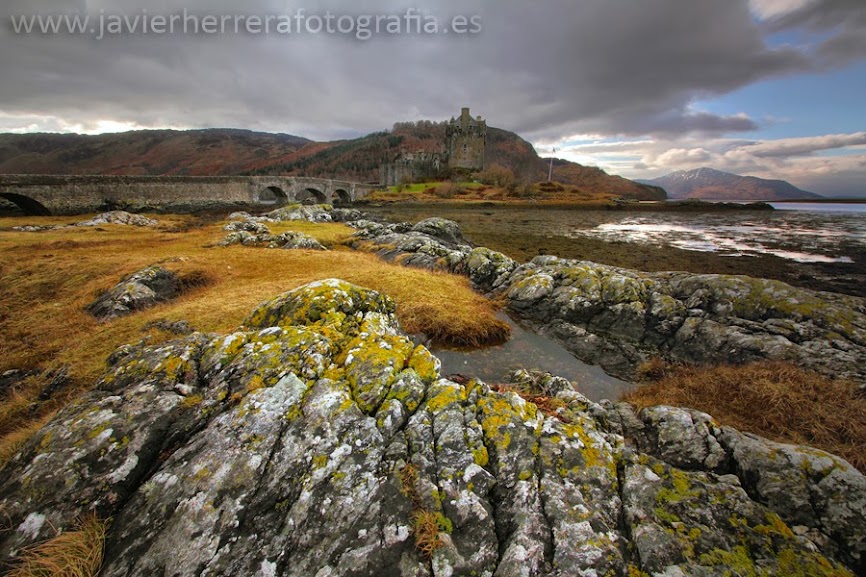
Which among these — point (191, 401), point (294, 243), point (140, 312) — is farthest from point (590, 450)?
point (294, 243)

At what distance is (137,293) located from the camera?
12469 mm

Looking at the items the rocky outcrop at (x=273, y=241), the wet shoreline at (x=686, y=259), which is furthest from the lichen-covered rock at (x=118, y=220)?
the wet shoreline at (x=686, y=259)

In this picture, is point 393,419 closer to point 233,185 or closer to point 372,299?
point 372,299

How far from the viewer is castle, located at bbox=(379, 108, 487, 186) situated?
123062mm

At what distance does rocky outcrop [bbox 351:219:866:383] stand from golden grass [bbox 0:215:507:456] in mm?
2874

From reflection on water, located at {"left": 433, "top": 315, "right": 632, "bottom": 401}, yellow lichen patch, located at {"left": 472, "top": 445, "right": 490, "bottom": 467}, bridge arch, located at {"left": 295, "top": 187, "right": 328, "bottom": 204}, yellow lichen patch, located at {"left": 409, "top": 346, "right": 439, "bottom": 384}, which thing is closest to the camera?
yellow lichen patch, located at {"left": 472, "top": 445, "right": 490, "bottom": 467}

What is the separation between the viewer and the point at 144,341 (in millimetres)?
7336

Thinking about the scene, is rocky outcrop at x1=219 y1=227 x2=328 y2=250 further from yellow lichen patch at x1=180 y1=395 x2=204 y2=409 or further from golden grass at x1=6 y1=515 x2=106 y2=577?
golden grass at x1=6 y1=515 x2=106 y2=577

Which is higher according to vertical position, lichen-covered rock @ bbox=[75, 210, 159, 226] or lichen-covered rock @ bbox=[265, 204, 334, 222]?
lichen-covered rock @ bbox=[265, 204, 334, 222]

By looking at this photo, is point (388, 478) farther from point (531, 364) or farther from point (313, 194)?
point (313, 194)

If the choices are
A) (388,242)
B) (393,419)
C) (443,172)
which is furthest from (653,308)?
(443,172)

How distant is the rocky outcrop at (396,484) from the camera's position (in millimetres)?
3766

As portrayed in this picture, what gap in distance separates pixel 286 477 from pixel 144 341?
548 centimetres

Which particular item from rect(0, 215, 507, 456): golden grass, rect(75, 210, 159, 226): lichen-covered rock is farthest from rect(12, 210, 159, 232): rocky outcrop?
rect(0, 215, 507, 456): golden grass
